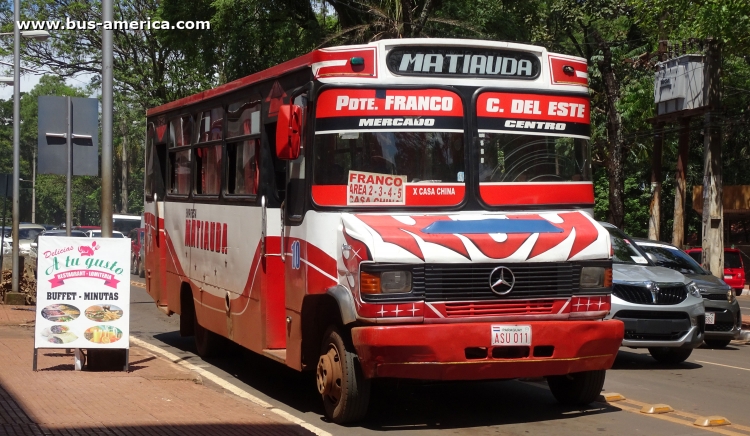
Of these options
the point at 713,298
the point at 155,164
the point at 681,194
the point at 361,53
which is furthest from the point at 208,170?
the point at 681,194

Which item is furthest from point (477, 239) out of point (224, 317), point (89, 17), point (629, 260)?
point (89, 17)

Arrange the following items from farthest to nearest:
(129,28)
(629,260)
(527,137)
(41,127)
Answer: (129,28) < (629,260) < (41,127) < (527,137)

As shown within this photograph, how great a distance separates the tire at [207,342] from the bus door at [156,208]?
1806 mm

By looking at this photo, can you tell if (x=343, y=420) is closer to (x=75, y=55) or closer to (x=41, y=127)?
(x=41, y=127)

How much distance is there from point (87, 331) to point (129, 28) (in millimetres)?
28800

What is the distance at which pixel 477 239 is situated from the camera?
8156mm

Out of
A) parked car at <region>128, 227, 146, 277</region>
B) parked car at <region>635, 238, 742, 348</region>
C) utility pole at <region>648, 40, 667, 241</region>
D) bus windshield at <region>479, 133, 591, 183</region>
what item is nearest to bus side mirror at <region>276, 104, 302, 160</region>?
bus windshield at <region>479, 133, 591, 183</region>

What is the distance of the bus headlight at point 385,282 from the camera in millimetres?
7906

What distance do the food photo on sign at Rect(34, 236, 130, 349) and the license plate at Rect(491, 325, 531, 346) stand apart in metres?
4.66

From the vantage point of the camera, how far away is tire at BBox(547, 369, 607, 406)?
365 inches

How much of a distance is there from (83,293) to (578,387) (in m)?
5.41

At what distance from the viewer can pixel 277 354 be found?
9.85m

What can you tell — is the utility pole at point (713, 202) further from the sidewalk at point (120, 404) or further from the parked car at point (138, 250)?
the parked car at point (138, 250)

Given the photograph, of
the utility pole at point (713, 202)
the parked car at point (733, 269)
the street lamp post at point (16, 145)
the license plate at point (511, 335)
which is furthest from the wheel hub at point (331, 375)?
the parked car at point (733, 269)
